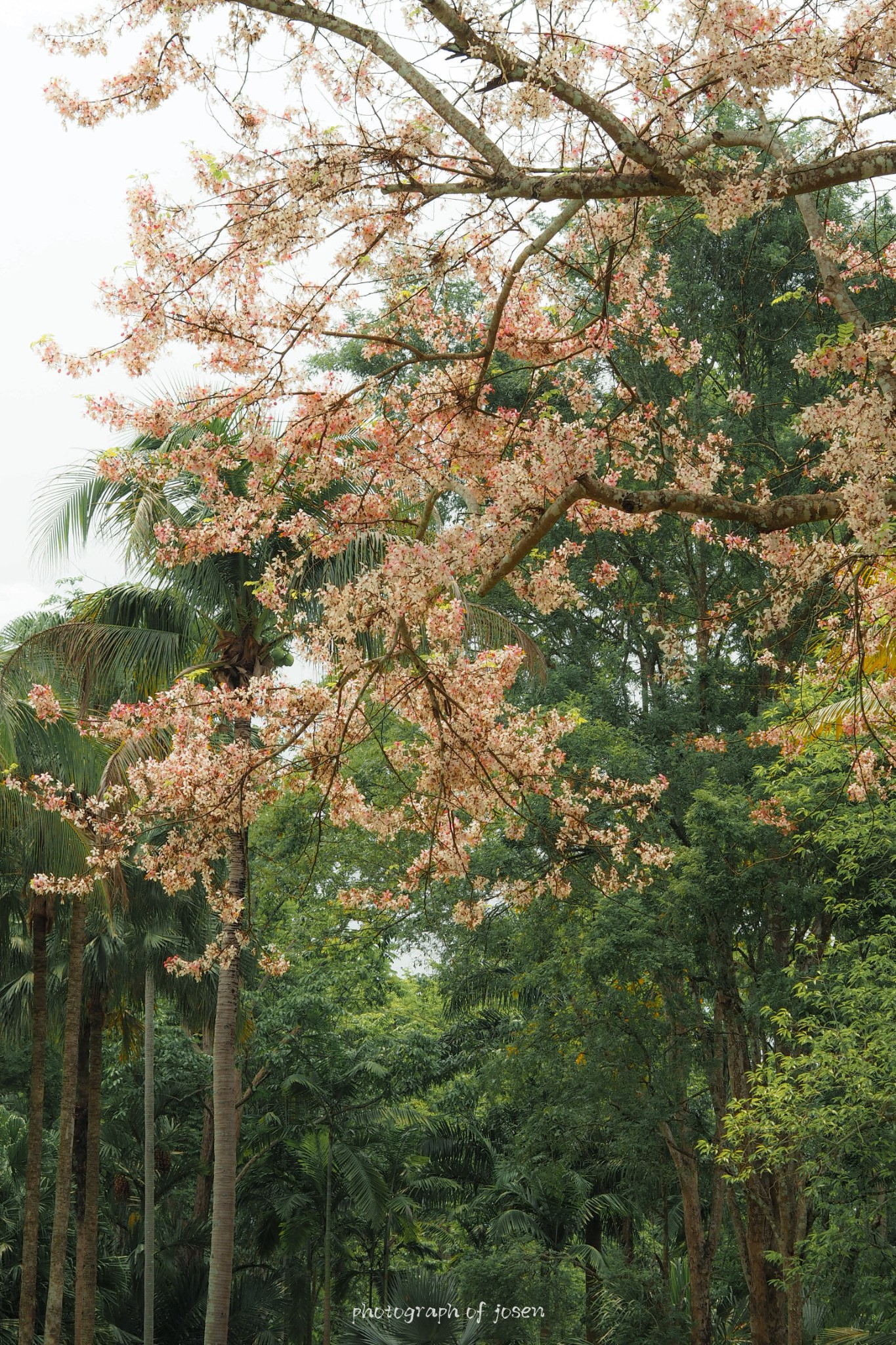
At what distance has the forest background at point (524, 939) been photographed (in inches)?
360

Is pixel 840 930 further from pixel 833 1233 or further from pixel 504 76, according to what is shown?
pixel 504 76

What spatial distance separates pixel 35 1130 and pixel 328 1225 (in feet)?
21.3

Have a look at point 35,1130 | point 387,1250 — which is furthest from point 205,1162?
point 35,1130

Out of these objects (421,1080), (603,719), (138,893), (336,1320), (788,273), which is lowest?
(336,1320)

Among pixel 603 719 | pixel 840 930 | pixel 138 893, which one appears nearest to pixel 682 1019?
pixel 840 930

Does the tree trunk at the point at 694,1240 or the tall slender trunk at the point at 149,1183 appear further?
the tall slender trunk at the point at 149,1183

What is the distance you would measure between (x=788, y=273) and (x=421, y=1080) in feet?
41.0

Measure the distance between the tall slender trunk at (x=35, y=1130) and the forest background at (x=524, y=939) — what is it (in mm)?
42

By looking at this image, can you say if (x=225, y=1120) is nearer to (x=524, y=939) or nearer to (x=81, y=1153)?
(x=524, y=939)

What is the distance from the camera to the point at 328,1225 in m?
18.9

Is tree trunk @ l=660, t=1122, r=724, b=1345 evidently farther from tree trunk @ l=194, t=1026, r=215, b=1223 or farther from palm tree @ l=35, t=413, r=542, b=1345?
tree trunk @ l=194, t=1026, r=215, b=1223

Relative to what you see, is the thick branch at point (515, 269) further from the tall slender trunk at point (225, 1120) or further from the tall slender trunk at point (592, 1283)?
the tall slender trunk at point (592, 1283)

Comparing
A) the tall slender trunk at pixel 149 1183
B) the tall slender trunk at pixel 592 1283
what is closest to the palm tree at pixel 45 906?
the tall slender trunk at pixel 149 1183

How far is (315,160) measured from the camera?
15.8ft
